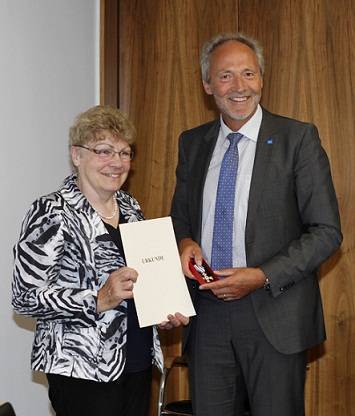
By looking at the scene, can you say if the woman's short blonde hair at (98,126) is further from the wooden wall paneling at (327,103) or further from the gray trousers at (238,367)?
the wooden wall paneling at (327,103)

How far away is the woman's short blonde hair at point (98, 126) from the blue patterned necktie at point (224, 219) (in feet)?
1.25

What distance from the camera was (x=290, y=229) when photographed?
2568mm

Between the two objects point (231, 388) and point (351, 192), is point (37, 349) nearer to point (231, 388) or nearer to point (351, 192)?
point (231, 388)

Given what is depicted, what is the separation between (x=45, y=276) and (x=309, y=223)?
3.08 ft

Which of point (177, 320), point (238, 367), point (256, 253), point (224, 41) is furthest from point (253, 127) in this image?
point (238, 367)

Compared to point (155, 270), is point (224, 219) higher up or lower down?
higher up

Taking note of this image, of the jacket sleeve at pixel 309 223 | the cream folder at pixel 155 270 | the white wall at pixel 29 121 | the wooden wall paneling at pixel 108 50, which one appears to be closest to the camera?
the cream folder at pixel 155 270

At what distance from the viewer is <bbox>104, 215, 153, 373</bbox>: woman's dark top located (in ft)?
8.02

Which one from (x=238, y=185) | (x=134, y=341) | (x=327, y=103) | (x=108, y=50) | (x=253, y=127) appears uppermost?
(x=108, y=50)

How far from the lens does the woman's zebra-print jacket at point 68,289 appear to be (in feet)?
7.57

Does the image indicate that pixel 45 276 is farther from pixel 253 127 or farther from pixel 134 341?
pixel 253 127

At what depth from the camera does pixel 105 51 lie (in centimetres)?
398

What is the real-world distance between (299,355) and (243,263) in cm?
39

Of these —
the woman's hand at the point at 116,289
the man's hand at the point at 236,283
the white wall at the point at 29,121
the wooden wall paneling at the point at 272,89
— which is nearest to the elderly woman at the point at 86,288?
the woman's hand at the point at 116,289
